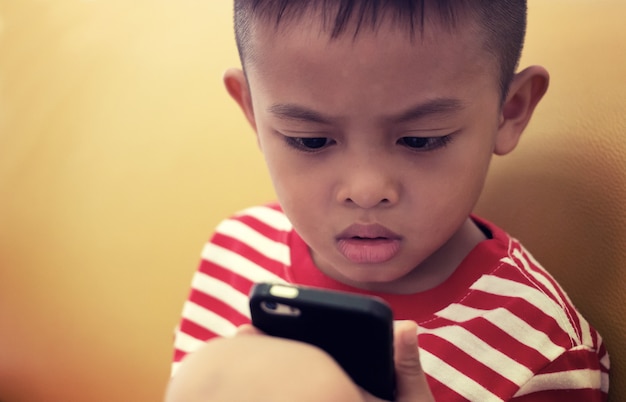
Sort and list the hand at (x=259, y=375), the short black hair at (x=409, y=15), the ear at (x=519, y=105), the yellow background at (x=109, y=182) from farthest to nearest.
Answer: the yellow background at (x=109, y=182) < the ear at (x=519, y=105) < the short black hair at (x=409, y=15) < the hand at (x=259, y=375)

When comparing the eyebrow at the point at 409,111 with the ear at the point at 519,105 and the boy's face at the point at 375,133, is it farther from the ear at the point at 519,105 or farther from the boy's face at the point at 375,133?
the ear at the point at 519,105

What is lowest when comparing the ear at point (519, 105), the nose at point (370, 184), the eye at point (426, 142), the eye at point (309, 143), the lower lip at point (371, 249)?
the lower lip at point (371, 249)

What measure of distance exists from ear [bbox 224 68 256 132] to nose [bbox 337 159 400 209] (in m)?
0.16

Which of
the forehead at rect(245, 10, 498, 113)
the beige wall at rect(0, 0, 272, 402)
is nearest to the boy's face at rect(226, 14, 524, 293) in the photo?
the forehead at rect(245, 10, 498, 113)

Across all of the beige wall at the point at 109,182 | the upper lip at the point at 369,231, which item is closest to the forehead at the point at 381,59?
the upper lip at the point at 369,231

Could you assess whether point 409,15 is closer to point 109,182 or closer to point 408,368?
point 408,368

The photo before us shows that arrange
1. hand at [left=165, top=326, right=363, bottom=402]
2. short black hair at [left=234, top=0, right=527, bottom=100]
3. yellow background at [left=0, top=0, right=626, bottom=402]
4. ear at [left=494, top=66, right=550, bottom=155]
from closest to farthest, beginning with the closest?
hand at [left=165, top=326, right=363, bottom=402] → short black hair at [left=234, top=0, right=527, bottom=100] → ear at [left=494, top=66, right=550, bottom=155] → yellow background at [left=0, top=0, right=626, bottom=402]

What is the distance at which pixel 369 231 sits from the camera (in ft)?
1.71

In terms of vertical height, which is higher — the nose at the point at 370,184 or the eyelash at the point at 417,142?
the eyelash at the point at 417,142

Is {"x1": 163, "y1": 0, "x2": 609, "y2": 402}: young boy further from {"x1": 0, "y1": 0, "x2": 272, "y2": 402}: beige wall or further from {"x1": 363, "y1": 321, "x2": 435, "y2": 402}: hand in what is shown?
{"x1": 0, "y1": 0, "x2": 272, "y2": 402}: beige wall

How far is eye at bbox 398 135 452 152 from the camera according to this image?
48 centimetres

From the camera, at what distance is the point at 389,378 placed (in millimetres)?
370

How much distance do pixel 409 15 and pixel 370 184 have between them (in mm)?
124

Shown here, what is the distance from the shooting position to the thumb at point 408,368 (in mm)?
372
